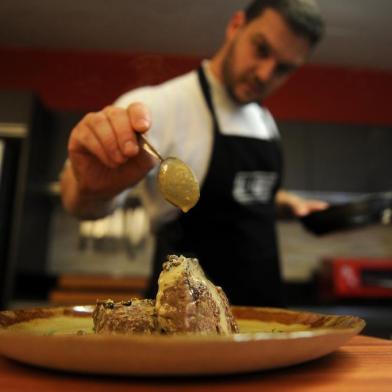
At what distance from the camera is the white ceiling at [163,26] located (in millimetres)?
1769

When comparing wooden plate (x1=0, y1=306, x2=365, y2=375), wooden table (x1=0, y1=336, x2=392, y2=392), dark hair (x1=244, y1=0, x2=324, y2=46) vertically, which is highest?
dark hair (x1=244, y1=0, x2=324, y2=46)

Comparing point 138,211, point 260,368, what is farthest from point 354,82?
point 260,368

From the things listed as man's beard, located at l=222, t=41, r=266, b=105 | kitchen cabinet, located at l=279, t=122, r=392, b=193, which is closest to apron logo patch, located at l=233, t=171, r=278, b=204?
man's beard, located at l=222, t=41, r=266, b=105

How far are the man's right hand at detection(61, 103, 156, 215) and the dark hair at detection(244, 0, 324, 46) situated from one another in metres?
0.71

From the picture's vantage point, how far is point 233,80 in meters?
1.38

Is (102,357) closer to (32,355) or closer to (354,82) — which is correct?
(32,355)

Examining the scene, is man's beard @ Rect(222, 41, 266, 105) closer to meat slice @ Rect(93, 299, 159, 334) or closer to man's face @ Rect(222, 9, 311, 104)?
man's face @ Rect(222, 9, 311, 104)

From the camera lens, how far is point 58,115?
2.47 m

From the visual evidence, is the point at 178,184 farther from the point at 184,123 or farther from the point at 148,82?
the point at 148,82

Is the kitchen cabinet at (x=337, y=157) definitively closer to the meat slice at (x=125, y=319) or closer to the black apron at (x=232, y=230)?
the black apron at (x=232, y=230)

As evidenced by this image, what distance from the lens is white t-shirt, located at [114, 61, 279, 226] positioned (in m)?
1.22

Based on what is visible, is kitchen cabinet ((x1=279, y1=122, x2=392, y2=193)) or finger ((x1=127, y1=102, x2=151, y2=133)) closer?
finger ((x1=127, y1=102, x2=151, y2=133))

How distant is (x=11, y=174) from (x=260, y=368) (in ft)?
6.72

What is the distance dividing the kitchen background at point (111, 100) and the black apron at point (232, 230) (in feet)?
2.72
